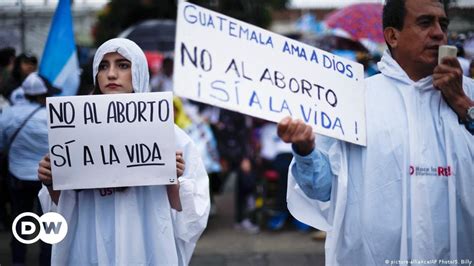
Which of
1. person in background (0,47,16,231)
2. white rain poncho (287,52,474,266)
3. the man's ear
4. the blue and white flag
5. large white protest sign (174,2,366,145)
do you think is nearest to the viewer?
large white protest sign (174,2,366,145)

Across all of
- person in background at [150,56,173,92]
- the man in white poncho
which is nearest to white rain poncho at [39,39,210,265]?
the man in white poncho

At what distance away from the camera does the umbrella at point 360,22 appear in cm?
841

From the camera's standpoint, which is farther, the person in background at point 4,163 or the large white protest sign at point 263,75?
the person in background at point 4,163

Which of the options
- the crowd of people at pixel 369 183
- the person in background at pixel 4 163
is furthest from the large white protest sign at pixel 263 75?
the person in background at pixel 4 163

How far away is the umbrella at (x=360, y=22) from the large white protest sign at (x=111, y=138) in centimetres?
555

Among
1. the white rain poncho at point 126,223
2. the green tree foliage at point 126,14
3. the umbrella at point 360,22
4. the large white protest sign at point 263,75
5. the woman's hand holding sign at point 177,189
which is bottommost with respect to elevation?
the white rain poncho at point 126,223

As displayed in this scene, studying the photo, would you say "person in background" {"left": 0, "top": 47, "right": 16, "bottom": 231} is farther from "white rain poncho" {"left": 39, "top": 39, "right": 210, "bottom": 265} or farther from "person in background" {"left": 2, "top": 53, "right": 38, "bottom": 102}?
"white rain poncho" {"left": 39, "top": 39, "right": 210, "bottom": 265}

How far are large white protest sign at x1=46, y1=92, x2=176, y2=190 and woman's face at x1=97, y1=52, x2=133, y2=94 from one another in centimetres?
17

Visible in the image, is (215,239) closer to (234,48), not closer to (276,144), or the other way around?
(276,144)

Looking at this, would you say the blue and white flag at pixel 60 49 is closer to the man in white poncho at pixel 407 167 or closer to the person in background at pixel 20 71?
the person in background at pixel 20 71

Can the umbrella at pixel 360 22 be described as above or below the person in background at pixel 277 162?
above

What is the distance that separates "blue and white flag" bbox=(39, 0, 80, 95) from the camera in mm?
6551

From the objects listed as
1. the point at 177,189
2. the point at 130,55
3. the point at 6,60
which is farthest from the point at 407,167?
the point at 6,60

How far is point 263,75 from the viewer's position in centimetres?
274
